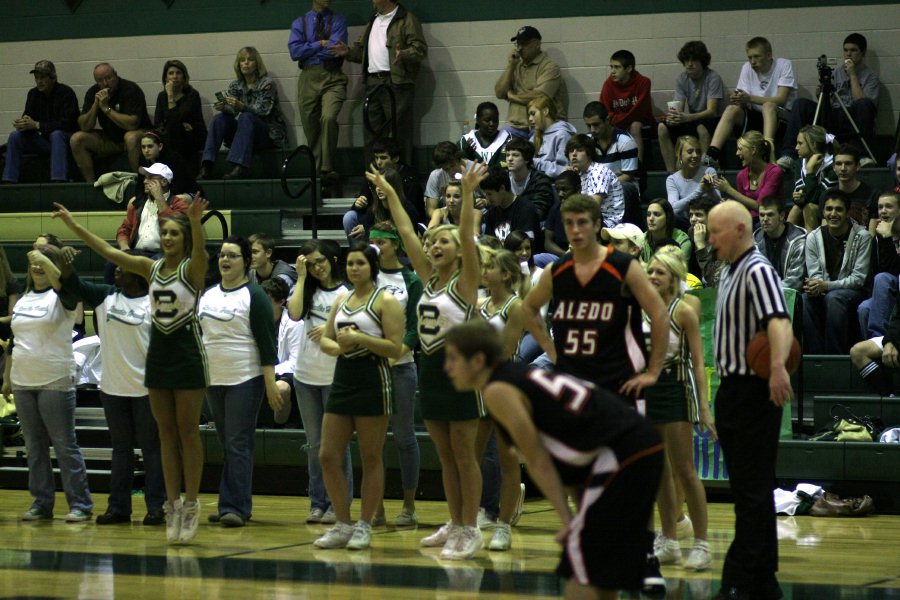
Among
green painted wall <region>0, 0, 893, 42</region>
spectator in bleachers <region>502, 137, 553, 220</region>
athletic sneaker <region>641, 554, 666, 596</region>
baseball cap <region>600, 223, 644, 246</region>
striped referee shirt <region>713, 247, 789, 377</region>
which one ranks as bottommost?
athletic sneaker <region>641, 554, 666, 596</region>

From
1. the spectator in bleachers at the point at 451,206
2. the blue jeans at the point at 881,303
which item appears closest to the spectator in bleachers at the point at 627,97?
the spectator in bleachers at the point at 451,206

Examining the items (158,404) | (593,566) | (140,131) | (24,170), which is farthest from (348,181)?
(593,566)

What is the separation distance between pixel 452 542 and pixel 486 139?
5.42 metres

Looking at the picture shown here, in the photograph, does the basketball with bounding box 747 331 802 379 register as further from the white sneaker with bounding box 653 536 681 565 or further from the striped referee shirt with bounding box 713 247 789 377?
the white sneaker with bounding box 653 536 681 565

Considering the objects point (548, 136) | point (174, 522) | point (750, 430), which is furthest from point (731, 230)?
point (548, 136)

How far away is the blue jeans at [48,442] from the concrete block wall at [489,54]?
229 inches

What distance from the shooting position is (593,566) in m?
3.87

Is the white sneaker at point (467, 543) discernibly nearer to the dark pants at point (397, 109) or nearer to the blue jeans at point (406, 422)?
the blue jeans at point (406, 422)

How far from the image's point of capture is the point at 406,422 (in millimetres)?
7457

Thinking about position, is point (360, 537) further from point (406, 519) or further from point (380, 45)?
point (380, 45)

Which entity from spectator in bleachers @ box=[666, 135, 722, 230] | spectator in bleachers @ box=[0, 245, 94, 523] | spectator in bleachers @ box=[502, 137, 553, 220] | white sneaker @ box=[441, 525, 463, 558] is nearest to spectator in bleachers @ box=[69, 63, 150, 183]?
spectator in bleachers @ box=[502, 137, 553, 220]

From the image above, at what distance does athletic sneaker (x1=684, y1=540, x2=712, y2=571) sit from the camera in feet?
19.7

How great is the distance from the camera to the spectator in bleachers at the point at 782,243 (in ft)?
30.1

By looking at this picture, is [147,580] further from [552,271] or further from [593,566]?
[593,566]
